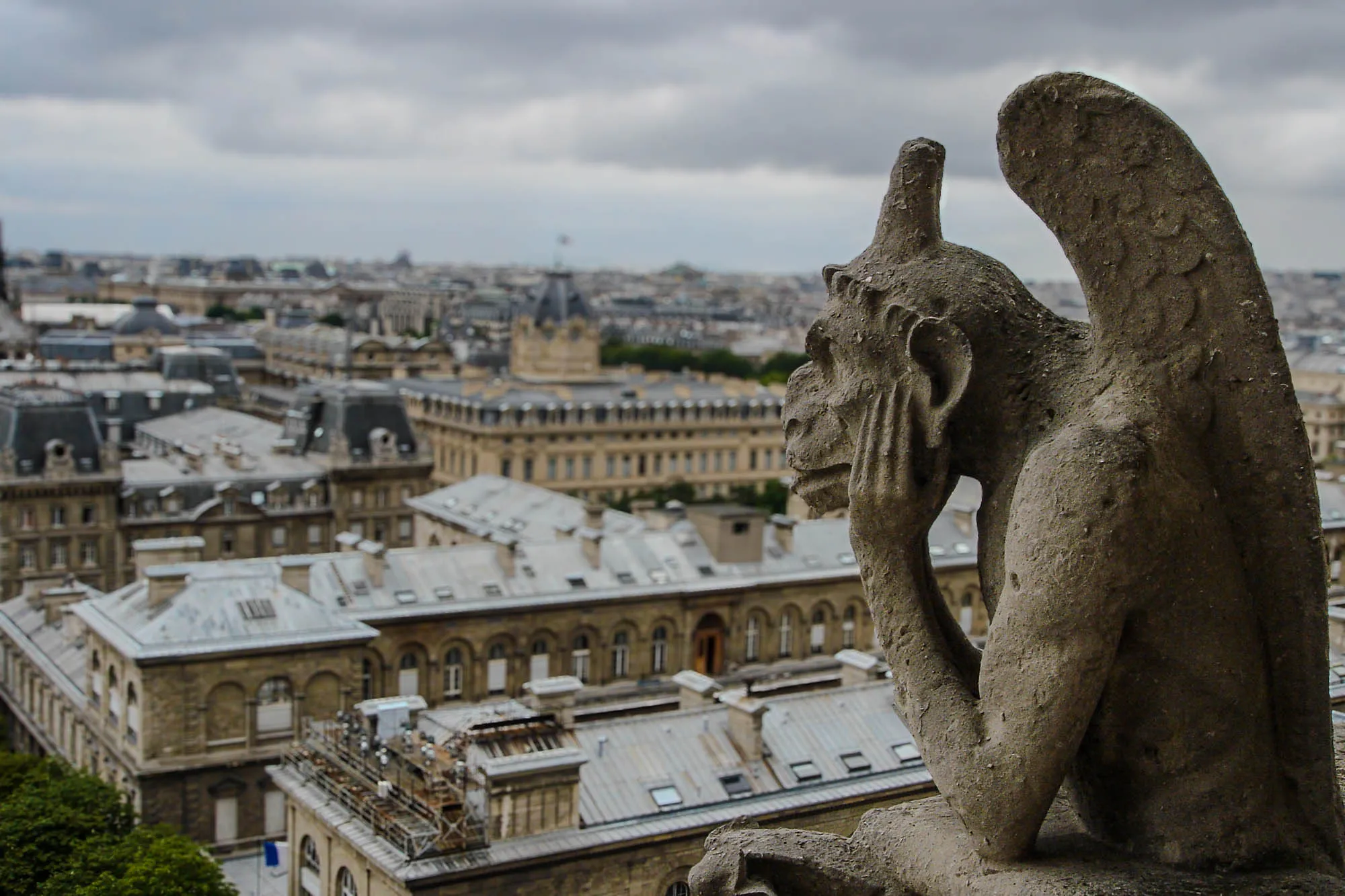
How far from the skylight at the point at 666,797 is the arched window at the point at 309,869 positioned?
6919 millimetres

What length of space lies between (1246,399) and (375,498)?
7932 cm

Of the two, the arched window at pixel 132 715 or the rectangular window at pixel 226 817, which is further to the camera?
the rectangular window at pixel 226 817

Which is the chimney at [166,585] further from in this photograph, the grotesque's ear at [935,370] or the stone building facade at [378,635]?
the grotesque's ear at [935,370]

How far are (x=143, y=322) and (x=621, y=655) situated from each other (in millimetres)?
122334

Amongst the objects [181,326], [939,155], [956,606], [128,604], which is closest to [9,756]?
[128,604]

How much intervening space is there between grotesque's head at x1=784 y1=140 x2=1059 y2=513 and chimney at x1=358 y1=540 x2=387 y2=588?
139ft

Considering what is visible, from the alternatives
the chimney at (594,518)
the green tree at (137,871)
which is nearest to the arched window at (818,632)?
the chimney at (594,518)

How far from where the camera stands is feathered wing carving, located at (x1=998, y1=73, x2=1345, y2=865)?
6.69m

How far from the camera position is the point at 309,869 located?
105 feet

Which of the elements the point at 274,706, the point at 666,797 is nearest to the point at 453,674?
the point at 274,706

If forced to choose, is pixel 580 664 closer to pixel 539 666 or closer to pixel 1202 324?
pixel 539 666

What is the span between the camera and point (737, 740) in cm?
3175

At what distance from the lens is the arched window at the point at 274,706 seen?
43312 mm

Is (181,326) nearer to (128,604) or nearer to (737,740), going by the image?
(128,604)
